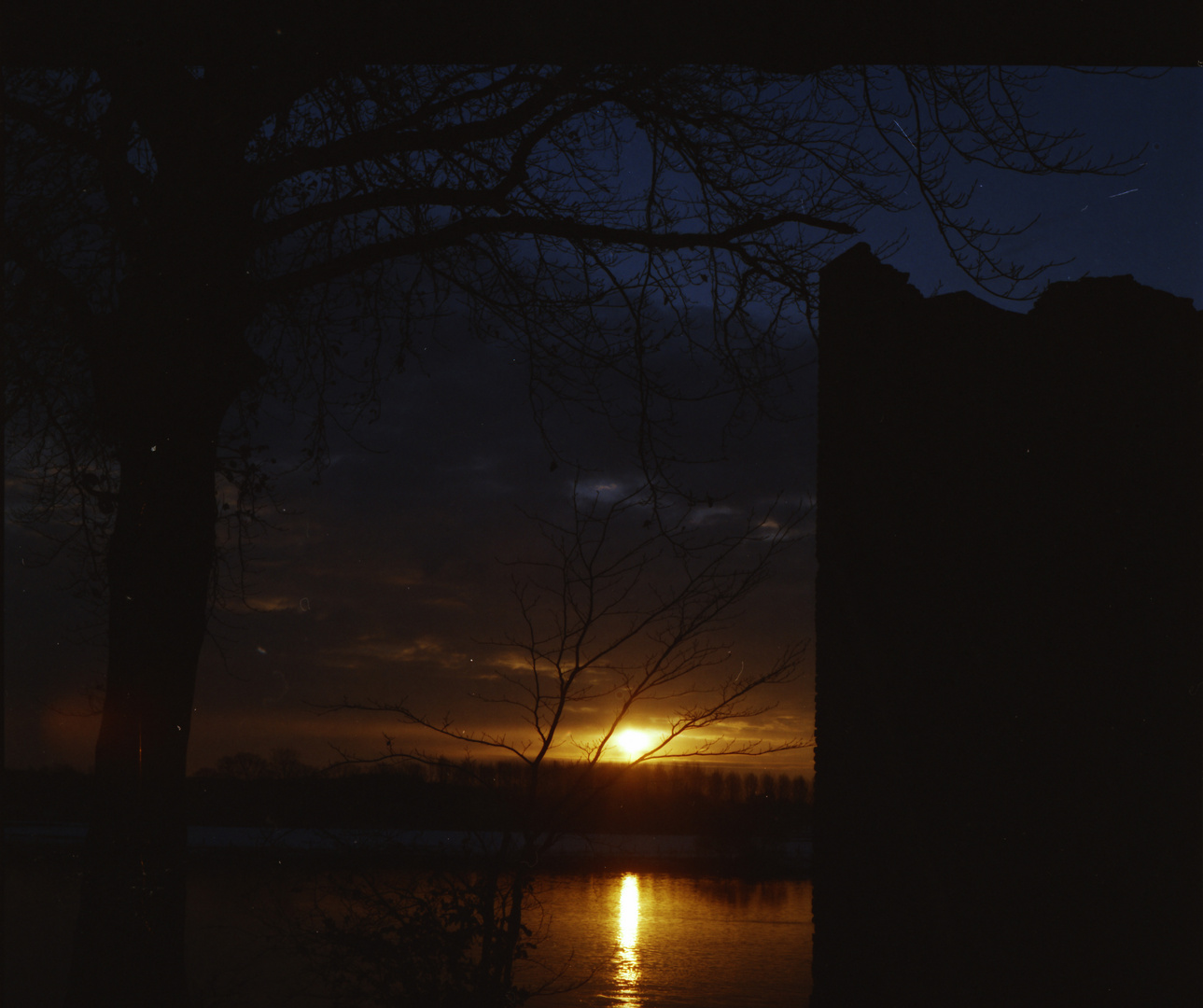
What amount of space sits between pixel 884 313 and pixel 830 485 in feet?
1.73

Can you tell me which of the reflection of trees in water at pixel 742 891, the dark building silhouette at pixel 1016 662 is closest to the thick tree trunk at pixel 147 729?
the dark building silhouette at pixel 1016 662

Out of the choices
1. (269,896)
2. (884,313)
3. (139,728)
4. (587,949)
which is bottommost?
(587,949)

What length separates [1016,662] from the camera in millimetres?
2350

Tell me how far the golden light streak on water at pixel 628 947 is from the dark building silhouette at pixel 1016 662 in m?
19.2

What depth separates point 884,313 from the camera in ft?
8.78

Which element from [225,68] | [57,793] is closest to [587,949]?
[57,793]

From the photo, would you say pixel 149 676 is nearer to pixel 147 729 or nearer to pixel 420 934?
pixel 147 729

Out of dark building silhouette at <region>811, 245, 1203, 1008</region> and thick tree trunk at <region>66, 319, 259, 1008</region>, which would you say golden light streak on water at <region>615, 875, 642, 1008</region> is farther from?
dark building silhouette at <region>811, 245, 1203, 1008</region>

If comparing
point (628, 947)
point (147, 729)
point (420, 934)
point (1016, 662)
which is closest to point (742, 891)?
point (628, 947)

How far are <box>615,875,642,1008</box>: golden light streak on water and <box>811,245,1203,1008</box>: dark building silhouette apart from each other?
19162 millimetres

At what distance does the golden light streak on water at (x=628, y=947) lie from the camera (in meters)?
23.6

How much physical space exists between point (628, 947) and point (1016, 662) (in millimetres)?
35683

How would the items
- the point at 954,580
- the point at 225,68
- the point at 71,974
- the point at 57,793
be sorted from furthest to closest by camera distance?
the point at 57,793 → the point at 225,68 → the point at 71,974 → the point at 954,580

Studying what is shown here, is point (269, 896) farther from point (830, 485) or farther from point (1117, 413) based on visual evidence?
point (1117, 413)
